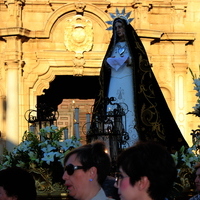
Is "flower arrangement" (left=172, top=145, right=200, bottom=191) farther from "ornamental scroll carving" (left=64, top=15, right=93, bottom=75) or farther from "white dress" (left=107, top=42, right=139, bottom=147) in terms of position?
"ornamental scroll carving" (left=64, top=15, right=93, bottom=75)

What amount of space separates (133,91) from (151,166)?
6224 mm

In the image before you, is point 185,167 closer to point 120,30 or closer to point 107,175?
point 120,30

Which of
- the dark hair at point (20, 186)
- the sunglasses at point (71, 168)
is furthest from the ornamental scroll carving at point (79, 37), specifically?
the sunglasses at point (71, 168)

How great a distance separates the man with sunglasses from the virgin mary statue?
4757 millimetres

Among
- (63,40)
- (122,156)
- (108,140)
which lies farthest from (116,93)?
(63,40)

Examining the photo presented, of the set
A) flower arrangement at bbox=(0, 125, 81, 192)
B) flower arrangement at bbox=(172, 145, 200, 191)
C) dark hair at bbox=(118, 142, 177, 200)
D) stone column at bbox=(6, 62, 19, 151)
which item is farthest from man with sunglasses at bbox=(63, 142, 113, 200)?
stone column at bbox=(6, 62, 19, 151)

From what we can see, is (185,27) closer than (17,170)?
No

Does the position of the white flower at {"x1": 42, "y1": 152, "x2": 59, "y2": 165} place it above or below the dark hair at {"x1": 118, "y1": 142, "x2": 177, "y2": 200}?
below

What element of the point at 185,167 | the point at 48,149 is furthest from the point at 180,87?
the point at 48,149

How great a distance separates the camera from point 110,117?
332 inches

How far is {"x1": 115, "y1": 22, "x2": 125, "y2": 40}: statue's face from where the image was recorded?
383 inches

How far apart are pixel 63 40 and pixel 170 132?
8.48 m

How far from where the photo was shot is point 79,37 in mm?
17531

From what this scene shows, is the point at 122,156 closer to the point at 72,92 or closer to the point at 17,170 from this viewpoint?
the point at 17,170
